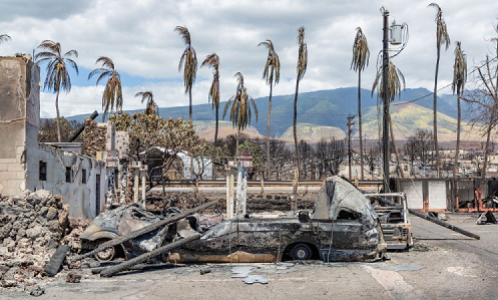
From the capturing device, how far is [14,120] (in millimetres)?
16141

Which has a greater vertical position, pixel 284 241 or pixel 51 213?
pixel 51 213

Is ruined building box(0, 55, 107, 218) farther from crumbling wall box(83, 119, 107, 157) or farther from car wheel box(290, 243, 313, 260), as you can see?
crumbling wall box(83, 119, 107, 157)

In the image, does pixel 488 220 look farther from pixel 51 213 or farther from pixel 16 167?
pixel 16 167

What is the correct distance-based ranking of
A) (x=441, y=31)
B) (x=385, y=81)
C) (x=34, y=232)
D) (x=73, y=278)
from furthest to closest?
(x=441, y=31), (x=385, y=81), (x=34, y=232), (x=73, y=278)

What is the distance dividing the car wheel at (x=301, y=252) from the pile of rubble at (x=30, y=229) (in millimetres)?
5109

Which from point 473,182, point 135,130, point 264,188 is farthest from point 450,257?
point 264,188

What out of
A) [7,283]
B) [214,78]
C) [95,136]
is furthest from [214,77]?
[7,283]

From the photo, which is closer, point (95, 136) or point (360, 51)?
point (95, 136)

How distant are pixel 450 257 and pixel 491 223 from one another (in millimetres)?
11876

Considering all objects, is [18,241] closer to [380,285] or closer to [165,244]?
[165,244]

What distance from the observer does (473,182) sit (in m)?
32.7

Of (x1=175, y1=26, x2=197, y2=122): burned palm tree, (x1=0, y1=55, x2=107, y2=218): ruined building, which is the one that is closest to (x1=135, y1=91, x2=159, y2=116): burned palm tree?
(x1=175, y1=26, x2=197, y2=122): burned palm tree

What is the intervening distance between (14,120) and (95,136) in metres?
15.7

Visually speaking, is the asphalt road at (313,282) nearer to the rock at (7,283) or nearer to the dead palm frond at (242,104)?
the rock at (7,283)
